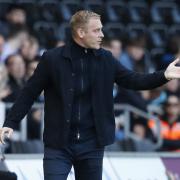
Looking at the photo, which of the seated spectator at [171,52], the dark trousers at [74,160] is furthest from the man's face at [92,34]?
the seated spectator at [171,52]

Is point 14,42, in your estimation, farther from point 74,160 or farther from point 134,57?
point 74,160

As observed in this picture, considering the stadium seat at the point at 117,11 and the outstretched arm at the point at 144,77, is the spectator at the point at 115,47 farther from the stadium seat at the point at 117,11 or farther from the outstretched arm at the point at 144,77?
the outstretched arm at the point at 144,77

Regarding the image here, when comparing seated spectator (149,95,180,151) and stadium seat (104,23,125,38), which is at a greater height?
stadium seat (104,23,125,38)

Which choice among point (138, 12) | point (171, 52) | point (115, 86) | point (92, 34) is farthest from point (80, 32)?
point (138, 12)

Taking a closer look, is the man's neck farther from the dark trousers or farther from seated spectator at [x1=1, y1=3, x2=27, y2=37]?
seated spectator at [x1=1, y1=3, x2=27, y2=37]

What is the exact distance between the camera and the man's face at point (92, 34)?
704cm

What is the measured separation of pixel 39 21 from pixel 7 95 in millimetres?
3626

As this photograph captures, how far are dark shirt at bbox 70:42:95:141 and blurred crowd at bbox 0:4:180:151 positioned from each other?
3118 mm

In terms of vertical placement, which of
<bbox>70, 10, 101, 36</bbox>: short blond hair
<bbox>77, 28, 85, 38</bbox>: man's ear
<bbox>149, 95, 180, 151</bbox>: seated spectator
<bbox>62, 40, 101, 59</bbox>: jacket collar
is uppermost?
<bbox>70, 10, 101, 36</bbox>: short blond hair

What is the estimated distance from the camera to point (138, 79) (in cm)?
714

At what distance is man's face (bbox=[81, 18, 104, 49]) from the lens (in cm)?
704

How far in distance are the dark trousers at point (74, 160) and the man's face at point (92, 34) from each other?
73cm

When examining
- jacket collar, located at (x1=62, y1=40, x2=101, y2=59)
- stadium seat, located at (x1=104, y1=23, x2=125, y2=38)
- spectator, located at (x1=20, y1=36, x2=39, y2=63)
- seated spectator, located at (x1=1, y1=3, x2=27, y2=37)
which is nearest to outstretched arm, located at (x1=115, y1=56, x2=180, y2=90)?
jacket collar, located at (x1=62, y1=40, x2=101, y2=59)

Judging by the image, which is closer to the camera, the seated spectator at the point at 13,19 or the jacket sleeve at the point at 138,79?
the jacket sleeve at the point at 138,79
